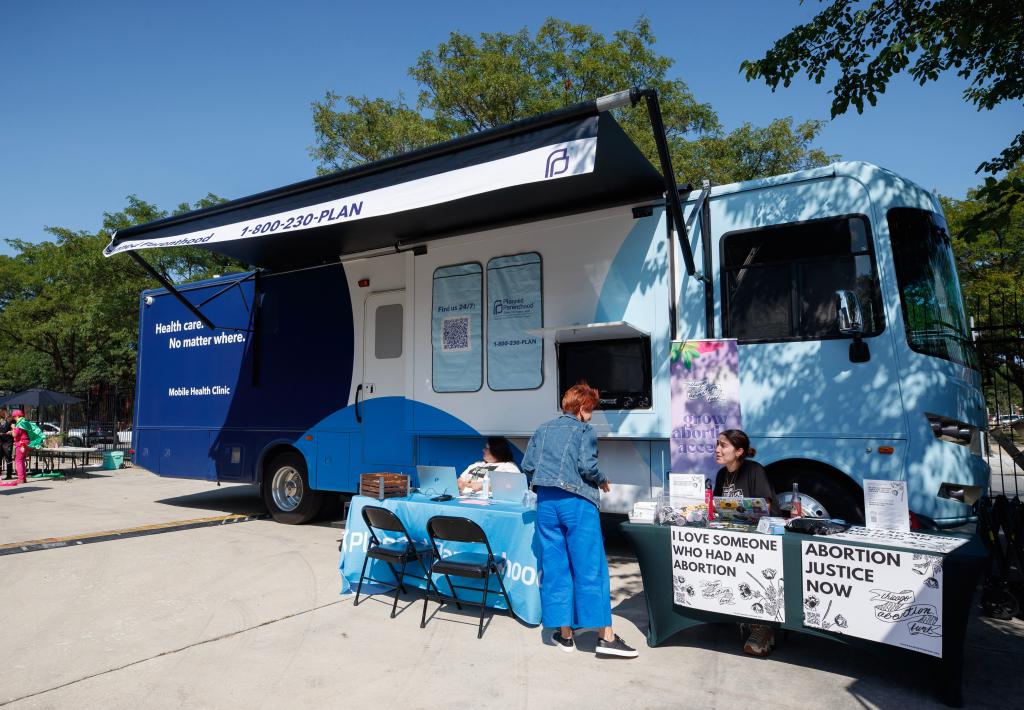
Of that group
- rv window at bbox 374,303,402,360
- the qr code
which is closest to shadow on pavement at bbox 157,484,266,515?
rv window at bbox 374,303,402,360

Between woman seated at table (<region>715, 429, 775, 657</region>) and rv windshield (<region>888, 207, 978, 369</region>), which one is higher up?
rv windshield (<region>888, 207, 978, 369</region>)

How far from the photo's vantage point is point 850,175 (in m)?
5.12

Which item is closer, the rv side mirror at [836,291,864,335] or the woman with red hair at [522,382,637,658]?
the woman with red hair at [522,382,637,658]

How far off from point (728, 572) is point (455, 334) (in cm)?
377

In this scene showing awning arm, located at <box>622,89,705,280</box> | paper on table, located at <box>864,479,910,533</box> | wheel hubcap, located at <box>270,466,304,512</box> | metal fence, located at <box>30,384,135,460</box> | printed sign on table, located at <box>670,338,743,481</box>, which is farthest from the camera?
metal fence, located at <box>30,384,135,460</box>

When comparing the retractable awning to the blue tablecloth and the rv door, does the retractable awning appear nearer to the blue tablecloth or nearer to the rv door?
the rv door

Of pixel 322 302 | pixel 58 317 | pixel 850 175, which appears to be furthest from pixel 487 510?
pixel 58 317

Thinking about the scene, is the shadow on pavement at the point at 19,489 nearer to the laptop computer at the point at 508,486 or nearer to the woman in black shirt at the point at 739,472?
the laptop computer at the point at 508,486

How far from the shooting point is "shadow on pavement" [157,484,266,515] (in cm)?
988

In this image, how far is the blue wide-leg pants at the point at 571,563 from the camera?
403cm

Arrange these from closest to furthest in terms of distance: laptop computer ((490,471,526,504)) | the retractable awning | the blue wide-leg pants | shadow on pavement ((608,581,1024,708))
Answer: shadow on pavement ((608,581,1024,708))
the blue wide-leg pants
the retractable awning
laptop computer ((490,471,526,504))

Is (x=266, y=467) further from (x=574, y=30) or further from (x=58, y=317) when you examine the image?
(x=58, y=317)

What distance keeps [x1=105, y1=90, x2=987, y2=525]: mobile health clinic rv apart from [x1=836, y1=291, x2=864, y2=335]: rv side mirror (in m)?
0.01

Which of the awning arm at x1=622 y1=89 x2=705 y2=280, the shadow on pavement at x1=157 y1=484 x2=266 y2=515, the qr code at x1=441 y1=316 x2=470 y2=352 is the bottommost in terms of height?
the shadow on pavement at x1=157 y1=484 x2=266 y2=515
